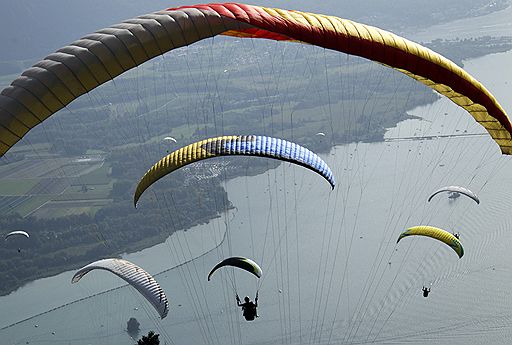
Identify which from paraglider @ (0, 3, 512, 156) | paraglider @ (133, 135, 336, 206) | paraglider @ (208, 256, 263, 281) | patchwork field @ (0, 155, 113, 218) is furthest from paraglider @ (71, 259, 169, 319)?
patchwork field @ (0, 155, 113, 218)

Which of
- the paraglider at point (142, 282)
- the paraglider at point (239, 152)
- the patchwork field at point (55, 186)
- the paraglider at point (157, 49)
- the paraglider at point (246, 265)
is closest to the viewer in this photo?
the paraglider at point (157, 49)

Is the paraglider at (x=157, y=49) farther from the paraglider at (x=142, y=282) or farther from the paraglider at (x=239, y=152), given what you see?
the paraglider at (x=142, y=282)

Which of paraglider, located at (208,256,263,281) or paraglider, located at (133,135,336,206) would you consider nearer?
paraglider, located at (133,135,336,206)

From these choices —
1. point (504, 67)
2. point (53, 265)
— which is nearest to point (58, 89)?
point (53, 265)

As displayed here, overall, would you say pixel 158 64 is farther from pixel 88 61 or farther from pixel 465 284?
pixel 88 61

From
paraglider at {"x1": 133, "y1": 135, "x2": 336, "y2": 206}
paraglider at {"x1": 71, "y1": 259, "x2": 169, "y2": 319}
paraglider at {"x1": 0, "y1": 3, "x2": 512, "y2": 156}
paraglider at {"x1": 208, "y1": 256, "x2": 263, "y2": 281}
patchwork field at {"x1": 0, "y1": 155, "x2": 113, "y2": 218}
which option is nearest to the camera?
paraglider at {"x1": 0, "y1": 3, "x2": 512, "y2": 156}

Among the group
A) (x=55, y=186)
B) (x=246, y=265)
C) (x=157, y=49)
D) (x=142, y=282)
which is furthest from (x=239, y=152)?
(x=55, y=186)

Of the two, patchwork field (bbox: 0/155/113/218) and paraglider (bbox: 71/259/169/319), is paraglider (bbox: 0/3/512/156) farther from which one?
patchwork field (bbox: 0/155/113/218)

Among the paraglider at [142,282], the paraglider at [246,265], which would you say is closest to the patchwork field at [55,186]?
the paraglider at [142,282]
